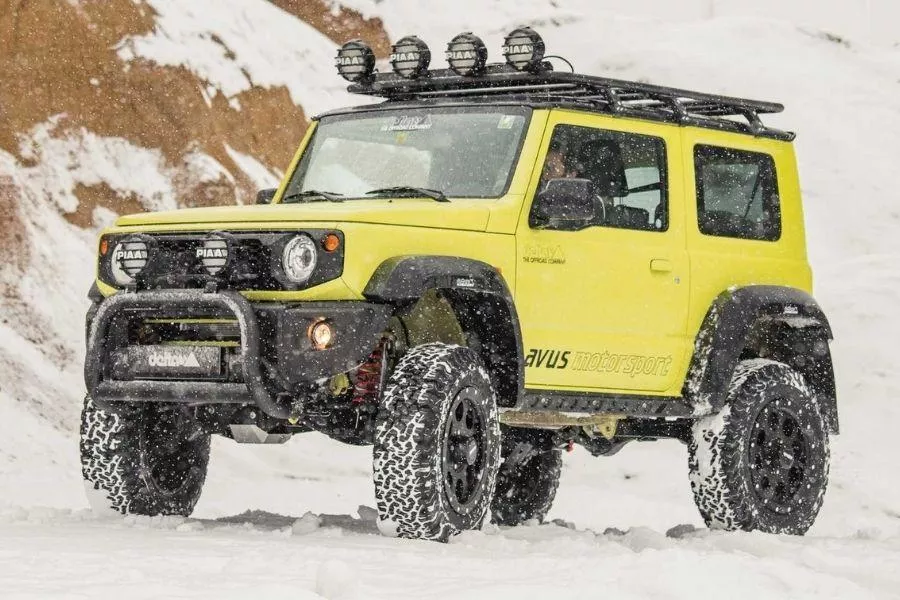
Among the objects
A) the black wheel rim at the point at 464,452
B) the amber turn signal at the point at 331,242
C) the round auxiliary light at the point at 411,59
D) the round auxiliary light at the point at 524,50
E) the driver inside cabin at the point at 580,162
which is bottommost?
the black wheel rim at the point at 464,452

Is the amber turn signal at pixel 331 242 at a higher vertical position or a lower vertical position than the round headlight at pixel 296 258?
higher

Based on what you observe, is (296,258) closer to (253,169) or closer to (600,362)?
(600,362)

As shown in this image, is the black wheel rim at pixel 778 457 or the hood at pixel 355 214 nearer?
the hood at pixel 355 214

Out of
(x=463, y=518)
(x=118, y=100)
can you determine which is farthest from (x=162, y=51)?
(x=463, y=518)

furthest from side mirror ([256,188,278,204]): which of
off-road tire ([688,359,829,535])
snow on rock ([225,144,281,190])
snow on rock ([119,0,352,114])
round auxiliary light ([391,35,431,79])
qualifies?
snow on rock ([119,0,352,114])

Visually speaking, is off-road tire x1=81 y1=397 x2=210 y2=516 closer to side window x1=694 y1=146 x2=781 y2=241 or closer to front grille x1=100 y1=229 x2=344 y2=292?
front grille x1=100 y1=229 x2=344 y2=292

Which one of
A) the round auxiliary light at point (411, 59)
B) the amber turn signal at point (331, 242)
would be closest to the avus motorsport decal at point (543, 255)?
the amber turn signal at point (331, 242)

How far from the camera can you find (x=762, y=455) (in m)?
9.06

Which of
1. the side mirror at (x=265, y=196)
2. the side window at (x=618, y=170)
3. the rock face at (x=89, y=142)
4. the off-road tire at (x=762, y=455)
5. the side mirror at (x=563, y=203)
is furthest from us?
the rock face at (x=89, y=142)

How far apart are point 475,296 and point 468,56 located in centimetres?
155

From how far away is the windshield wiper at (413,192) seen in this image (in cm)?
748

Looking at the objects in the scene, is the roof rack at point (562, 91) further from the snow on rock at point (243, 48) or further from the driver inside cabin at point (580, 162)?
the snow on rock at point (243, 48)

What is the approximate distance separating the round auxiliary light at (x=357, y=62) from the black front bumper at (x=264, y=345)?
2.15 meters

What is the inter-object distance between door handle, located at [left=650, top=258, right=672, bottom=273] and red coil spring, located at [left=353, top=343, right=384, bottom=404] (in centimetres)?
170
